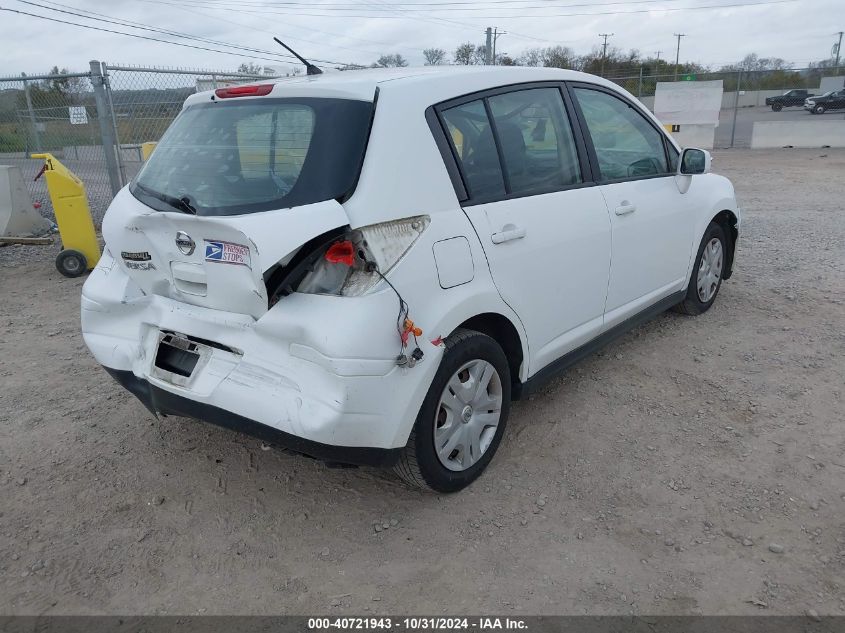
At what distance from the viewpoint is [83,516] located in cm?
299

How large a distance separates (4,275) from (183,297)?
544 centimetres

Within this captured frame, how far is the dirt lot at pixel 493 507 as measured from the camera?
2516mm

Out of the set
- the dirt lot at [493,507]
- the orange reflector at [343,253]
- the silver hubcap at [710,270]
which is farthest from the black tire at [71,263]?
the silver hubcap at [710,270]

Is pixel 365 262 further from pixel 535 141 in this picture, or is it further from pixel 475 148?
pixel 535 141

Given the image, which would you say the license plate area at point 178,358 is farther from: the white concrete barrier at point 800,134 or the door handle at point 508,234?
the white concrete barrier at point 800,134

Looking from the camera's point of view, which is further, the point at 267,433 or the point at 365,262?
the point at 267,433

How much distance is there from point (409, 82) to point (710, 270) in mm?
3326

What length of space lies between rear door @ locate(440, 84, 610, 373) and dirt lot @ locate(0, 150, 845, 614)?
0.66 metres

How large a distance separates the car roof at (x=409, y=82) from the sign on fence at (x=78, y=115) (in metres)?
6.48

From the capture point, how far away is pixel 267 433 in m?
2.58

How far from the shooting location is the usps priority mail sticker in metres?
Result: 2.42

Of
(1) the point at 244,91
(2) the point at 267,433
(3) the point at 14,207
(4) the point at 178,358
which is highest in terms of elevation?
(1) the point at 244,91

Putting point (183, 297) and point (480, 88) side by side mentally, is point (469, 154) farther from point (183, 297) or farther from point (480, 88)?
point (183, 297)

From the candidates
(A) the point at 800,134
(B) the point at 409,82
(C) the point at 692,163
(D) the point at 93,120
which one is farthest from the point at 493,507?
(A) the point at 800,134
